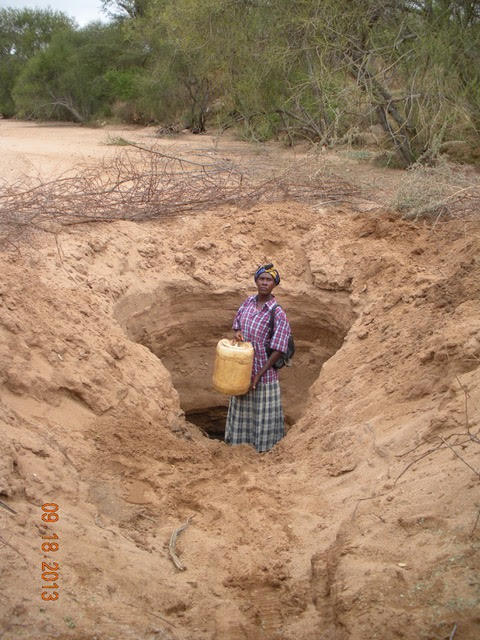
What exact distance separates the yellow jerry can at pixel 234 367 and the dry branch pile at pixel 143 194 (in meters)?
2.13

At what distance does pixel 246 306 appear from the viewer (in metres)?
5.69

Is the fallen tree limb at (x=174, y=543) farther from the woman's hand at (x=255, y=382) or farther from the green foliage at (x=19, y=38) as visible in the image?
the green foliage at (x=19, y=38)

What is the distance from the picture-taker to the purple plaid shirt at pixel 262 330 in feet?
17.8

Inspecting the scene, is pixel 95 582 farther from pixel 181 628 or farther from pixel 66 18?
pixel 66 18

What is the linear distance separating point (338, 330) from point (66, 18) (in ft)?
84.6

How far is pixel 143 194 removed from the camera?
750 cm

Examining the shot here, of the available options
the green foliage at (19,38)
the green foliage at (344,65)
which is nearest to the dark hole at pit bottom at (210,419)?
the green foliage at (344,65)

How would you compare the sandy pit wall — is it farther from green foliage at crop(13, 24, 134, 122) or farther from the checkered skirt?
green foliage at crop(13, 24, 134, 122)

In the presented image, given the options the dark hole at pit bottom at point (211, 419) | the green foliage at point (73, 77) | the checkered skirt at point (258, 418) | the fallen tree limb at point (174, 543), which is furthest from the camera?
the green foliage at point (73, 77)

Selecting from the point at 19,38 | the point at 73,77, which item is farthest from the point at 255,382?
the point at 19,38

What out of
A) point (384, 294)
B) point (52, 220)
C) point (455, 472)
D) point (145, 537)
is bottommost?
point (145, 537)

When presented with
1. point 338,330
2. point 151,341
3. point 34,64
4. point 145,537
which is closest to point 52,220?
point 151,341

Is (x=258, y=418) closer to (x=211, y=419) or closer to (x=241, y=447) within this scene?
(x=241, y=447)

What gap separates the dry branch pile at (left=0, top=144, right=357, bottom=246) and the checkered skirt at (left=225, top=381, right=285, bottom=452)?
243 centimetres
